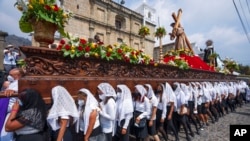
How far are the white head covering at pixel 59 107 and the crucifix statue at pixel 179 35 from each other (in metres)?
11.0

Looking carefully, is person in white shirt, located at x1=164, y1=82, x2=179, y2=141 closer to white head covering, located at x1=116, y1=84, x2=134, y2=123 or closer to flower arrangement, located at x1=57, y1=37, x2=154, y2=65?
flower arrangement, located at x1=57, y1=37, x2=154, y2=65

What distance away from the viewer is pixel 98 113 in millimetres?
4230

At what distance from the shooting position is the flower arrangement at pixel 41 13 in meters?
3.77

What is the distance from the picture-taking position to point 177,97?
24.1 feet

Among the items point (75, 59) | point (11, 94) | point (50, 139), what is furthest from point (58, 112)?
point (75, 59)

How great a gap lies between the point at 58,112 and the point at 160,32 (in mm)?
9107

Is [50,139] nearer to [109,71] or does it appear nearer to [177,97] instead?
[109,71]

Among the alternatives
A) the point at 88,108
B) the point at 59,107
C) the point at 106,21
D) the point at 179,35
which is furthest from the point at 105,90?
the point at 106,21

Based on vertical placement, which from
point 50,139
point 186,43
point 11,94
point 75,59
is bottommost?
point 50,139

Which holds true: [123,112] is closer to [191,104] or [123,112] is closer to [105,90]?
[105,90]

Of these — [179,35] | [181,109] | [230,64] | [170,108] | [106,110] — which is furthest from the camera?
[230,64]

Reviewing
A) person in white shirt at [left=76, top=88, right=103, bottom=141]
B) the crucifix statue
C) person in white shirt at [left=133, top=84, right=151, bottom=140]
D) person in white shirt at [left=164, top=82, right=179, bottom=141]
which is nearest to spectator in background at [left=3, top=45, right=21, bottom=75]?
person in white shirt at [left=76, top=88, right=103, bottom=141]

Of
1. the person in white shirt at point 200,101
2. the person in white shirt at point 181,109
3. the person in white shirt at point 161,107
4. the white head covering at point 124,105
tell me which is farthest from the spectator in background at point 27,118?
the person in white shirt at point 200,101

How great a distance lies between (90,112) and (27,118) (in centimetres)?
124
